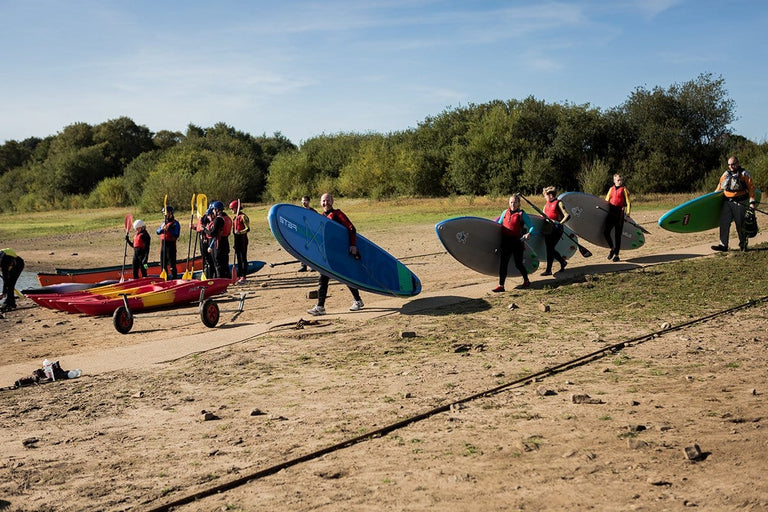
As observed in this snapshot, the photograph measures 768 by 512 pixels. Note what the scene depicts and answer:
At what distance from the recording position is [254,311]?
43.1 ft

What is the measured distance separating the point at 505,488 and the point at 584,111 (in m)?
39.9

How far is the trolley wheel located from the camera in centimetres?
1150

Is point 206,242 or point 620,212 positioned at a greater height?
point 620,212

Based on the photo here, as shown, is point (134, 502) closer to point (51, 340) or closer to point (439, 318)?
point (439, 318)

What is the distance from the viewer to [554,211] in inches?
558

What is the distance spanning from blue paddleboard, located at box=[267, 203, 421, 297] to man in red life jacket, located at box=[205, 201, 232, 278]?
3.14 meters

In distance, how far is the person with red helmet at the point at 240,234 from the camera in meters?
16.0

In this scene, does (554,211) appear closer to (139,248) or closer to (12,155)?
(139,248)

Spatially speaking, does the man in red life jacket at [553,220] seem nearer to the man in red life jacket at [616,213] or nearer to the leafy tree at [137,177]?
the man in red life jacket at [616,213]

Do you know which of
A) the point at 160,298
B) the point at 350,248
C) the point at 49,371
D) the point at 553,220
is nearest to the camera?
the point at 49,371

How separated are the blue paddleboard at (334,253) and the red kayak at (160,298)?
5.95ft

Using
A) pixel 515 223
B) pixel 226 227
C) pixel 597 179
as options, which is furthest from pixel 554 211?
pixel 597 179

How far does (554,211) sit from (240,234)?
658 centimetres

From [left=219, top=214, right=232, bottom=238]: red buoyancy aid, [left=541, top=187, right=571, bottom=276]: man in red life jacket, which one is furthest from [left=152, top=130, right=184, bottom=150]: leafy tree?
[left=541, top=187, right=571, bottom=276]: man in red life jacket
